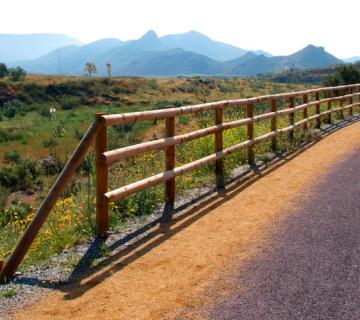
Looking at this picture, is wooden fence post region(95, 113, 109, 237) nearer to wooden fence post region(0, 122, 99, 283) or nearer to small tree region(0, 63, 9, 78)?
wooden fence post region(0, 122, 99, 283)

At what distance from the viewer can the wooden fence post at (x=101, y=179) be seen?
18.2ft

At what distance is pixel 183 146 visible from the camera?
35.7 feet

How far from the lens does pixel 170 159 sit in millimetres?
7035

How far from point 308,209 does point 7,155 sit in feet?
90.7

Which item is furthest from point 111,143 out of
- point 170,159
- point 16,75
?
point 16,75

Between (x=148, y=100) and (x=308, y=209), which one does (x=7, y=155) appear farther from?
(x=148, y=100)

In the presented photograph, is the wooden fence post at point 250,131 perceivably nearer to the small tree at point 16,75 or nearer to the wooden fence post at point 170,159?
the wooden fence post at point 170,159

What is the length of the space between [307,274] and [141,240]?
2002mm

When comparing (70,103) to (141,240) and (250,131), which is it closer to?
(250,131)

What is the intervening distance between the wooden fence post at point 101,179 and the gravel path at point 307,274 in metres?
1.80

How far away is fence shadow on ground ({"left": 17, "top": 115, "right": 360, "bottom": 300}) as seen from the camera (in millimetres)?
4684

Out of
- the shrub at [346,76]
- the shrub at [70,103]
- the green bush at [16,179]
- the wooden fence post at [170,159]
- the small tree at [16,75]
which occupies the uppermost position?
the small tree at [16,75]

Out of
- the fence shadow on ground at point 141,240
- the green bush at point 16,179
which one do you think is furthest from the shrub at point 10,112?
the fence shadow on ground at point 141,240

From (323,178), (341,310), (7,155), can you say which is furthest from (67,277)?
(7,155)
